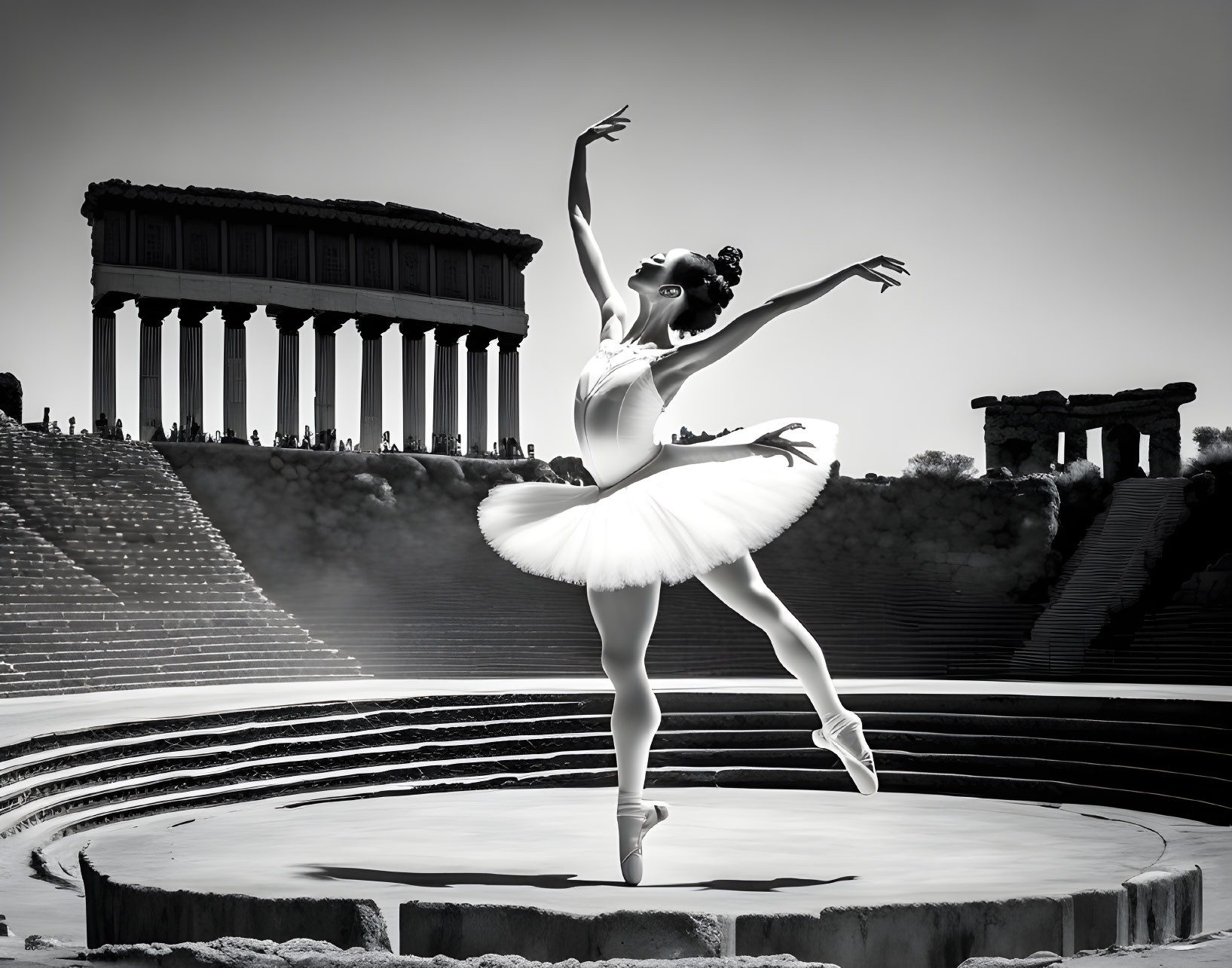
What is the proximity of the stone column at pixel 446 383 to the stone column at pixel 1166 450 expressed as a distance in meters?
20.5

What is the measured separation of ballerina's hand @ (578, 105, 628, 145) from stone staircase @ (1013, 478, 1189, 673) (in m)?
22.9

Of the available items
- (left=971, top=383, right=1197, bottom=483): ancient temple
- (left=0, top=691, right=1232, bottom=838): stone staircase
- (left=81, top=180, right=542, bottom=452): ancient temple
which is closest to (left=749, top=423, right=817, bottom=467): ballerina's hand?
(left=0, top=691, right=1232, bottom=838): stone staircase

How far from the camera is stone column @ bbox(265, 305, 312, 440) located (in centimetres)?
4103

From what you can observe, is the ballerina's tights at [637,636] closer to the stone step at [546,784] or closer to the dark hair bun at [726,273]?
the dark hair bun at [726,273]

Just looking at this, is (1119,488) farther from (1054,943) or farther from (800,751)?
(1054,943)

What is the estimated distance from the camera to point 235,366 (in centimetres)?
4066

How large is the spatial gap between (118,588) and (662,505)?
19.7 metres

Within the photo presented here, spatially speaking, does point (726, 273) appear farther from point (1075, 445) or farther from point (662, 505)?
point (1075, 445)

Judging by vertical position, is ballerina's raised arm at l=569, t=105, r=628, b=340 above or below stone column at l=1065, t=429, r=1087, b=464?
below

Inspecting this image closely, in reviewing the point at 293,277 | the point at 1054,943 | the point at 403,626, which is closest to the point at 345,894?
the point at 1054,943

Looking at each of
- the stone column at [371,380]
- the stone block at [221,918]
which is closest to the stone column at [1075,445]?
the stone column at [371,380]

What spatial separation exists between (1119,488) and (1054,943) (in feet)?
110

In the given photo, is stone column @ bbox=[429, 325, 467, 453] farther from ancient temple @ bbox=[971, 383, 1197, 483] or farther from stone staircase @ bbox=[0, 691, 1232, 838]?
stone staircase @ bbox=[0, 691, 1232, 838]

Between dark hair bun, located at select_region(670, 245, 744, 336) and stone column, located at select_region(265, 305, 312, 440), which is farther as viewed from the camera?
stone column, located at select_region(265, 305, 312, 440)
